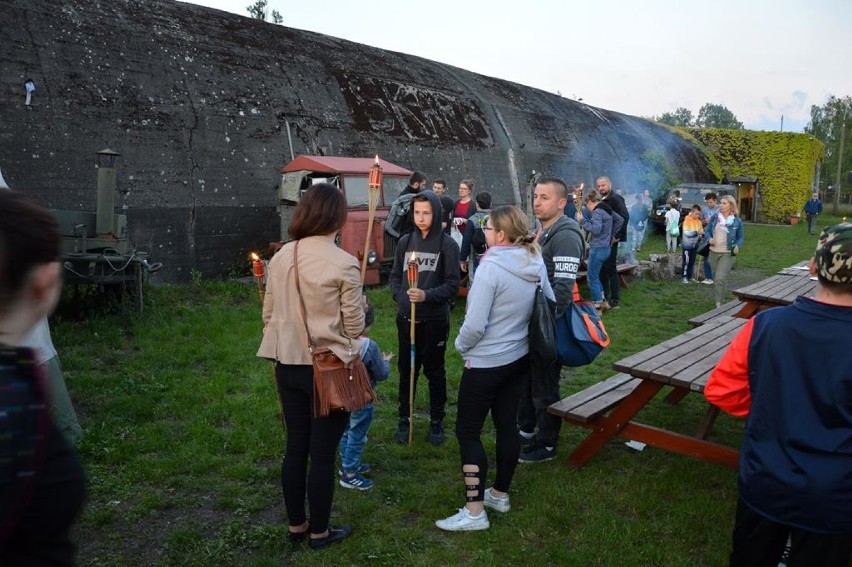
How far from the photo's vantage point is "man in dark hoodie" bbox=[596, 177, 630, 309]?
32.6 ft

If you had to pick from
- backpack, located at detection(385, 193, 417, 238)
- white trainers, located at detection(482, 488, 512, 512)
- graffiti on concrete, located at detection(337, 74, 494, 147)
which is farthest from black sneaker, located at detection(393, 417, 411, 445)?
graffiti on concrete, located at detection(337, 74, 494, 147)

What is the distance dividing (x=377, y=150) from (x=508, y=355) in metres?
11.9

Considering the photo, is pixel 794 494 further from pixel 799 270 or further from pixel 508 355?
pixel 799 270

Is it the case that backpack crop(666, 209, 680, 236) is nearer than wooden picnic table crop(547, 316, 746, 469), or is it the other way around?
wooden picnic table crop(547, 316, 746, 469)

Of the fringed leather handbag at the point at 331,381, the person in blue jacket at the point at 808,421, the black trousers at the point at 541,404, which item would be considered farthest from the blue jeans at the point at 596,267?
the person in blue jacket at the point at 808,421

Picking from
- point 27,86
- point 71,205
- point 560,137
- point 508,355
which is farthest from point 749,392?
point 560,137

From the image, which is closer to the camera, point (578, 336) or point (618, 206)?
point (578, 336)

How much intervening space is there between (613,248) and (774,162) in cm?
2779

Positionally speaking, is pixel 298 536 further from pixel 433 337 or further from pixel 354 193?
pixel 354 193

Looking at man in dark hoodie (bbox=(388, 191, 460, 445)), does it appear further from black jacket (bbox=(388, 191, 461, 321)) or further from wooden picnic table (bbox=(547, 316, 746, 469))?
wooden picnic table (bbox=(547, 316, 746, 469))

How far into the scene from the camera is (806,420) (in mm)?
2322

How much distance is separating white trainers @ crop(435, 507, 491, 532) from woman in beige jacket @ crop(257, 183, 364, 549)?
757 millimetres

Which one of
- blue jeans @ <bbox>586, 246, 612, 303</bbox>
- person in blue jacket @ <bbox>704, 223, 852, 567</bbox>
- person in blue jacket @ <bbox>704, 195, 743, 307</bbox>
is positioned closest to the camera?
person in blue jacket @ <bbox>704, 223, 852, 567</bbox>

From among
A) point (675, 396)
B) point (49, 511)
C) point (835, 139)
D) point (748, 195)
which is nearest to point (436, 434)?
point (675, 396)
